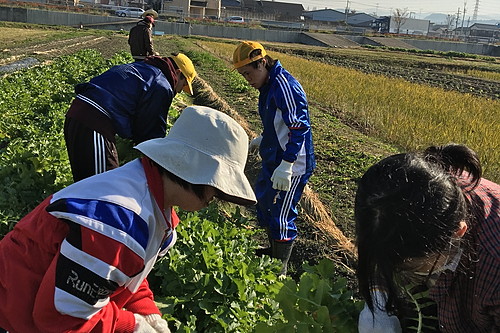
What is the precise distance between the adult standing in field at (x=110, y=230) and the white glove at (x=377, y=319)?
23.6 inches

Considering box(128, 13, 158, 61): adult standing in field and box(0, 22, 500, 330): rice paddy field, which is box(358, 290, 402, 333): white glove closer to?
box(0, 22, 500, 330): rice paddy field

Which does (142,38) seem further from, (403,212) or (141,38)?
(403,212)

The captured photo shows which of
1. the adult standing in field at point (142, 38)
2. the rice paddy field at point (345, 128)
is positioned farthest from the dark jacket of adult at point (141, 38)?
the rice paddy field at point (345, 128)

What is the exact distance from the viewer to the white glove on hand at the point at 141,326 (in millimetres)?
1937

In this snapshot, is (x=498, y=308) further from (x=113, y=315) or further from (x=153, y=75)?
(x=153, y=75)

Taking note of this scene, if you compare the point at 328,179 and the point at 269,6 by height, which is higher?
the point at 269,6

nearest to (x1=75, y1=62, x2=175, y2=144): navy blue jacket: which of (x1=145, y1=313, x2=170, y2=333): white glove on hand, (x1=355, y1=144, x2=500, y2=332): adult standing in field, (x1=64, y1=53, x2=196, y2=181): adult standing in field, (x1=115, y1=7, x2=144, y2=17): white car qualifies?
(x1=64, y1=53, x2=196, y2=181): adult standing in field

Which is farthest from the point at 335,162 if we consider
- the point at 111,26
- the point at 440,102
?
the point at 111,26

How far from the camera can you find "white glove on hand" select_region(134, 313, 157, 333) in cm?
194

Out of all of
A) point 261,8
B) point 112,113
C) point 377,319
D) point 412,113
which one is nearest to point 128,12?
point 261,8

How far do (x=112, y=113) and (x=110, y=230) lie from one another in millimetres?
2003

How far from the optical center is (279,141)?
13.5 ft

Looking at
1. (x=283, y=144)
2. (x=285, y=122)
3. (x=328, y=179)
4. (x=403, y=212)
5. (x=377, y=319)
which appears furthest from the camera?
(x=328, y=179)

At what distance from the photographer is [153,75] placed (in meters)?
3.53
